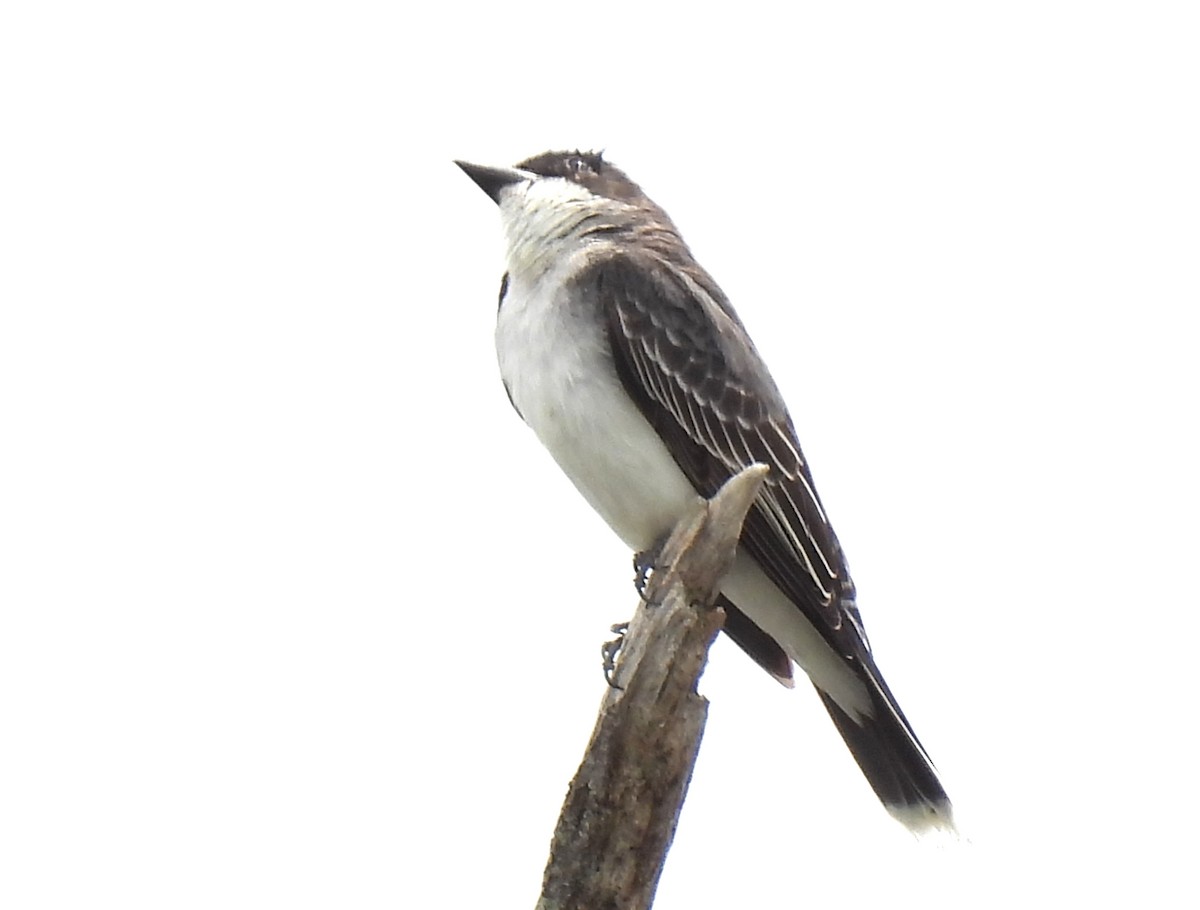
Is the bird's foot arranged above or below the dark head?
below

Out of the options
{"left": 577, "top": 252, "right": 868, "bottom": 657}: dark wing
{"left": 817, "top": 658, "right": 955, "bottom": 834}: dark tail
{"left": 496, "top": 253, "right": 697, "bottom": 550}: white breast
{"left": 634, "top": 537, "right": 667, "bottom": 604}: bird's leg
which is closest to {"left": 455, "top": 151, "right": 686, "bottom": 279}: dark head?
{"left": 577, "top": 252, "right": 868, "bottom": 657}: dark wing

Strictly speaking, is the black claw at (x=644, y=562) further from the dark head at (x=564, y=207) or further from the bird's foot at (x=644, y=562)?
the dark head at (x=564, y=207)

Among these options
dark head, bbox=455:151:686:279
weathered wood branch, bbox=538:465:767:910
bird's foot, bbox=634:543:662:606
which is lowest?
weathered wood branch, bbox=538:465:767:910

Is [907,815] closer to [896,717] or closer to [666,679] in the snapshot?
[896,717]

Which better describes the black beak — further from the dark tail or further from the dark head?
the dark tail

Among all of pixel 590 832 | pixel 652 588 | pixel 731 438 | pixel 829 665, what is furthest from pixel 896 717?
pixel 590 832

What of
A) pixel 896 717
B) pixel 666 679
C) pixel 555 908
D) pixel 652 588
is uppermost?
Answer: pixel 896 717
